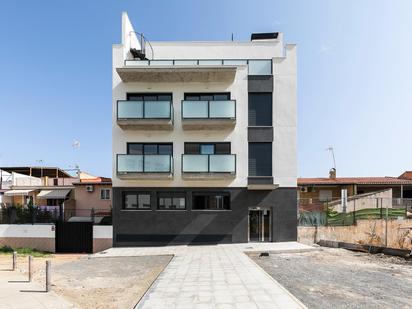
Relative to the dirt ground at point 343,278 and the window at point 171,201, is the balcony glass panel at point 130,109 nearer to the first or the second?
the window at point 171,201

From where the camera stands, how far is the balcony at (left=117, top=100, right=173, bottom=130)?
67.5 ft

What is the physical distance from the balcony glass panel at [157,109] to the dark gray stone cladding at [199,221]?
16.6 ft

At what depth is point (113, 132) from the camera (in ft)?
71.1

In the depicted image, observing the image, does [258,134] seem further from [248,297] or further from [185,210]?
[248,297]

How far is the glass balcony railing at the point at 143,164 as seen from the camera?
67.5 feet

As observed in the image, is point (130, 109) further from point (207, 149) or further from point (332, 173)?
point (332, 173)

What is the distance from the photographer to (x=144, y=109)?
2066cm

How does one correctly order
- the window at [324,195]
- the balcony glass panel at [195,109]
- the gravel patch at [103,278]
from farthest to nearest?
the window at [324,195] < the balcony glass panel at [195,109] < the gravel patch at [103,278]

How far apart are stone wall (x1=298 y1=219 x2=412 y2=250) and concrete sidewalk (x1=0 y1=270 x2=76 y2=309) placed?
55.0 feet

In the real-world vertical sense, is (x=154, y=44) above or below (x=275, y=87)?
above

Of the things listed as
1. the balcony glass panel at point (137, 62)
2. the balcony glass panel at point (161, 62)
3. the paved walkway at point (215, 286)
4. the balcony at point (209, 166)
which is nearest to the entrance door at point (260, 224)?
the balcony at point (209, 166)

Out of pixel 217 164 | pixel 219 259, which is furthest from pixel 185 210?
pixel 219 259

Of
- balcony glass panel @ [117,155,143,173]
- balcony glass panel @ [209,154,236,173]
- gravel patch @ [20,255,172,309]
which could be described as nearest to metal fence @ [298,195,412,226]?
balcony glass panel @ [209,154,236,173]

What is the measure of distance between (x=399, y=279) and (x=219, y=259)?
785cm
